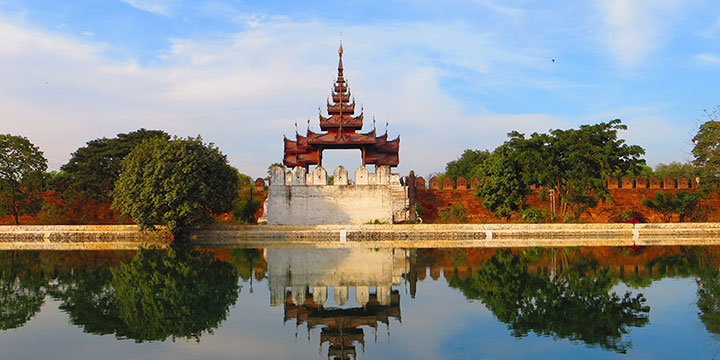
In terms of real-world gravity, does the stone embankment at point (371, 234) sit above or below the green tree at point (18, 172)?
below

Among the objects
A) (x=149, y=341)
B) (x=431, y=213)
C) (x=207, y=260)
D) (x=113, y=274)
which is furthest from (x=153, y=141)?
(x=149, y=341)

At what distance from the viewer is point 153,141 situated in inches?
795

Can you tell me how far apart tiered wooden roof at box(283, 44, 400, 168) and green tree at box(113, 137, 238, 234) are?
6075mm

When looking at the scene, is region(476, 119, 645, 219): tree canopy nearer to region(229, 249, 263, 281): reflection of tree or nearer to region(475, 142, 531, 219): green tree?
region(475, 142, 531, 219): green tree

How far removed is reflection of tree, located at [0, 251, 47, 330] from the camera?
7309 millimetres

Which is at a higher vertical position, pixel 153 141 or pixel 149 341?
pixel 153 141

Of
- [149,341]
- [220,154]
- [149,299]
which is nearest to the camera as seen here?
[149,341]

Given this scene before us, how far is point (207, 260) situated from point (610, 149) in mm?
14781

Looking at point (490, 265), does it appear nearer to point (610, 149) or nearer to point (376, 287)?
point (376, 287)

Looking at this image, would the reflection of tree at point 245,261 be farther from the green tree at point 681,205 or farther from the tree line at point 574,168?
the green tree at point 681,205

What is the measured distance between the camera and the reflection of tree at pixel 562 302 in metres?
6.55

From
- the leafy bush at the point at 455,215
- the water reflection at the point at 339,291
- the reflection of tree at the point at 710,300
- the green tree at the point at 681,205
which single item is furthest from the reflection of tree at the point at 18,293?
the green tree at the point at 681,205

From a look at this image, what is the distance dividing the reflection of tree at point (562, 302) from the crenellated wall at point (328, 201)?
1123cm

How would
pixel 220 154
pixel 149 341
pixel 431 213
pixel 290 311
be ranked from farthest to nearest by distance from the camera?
pixel 431 213 < pixel 220 154 < pixel 290 311 < pixel 149 341
